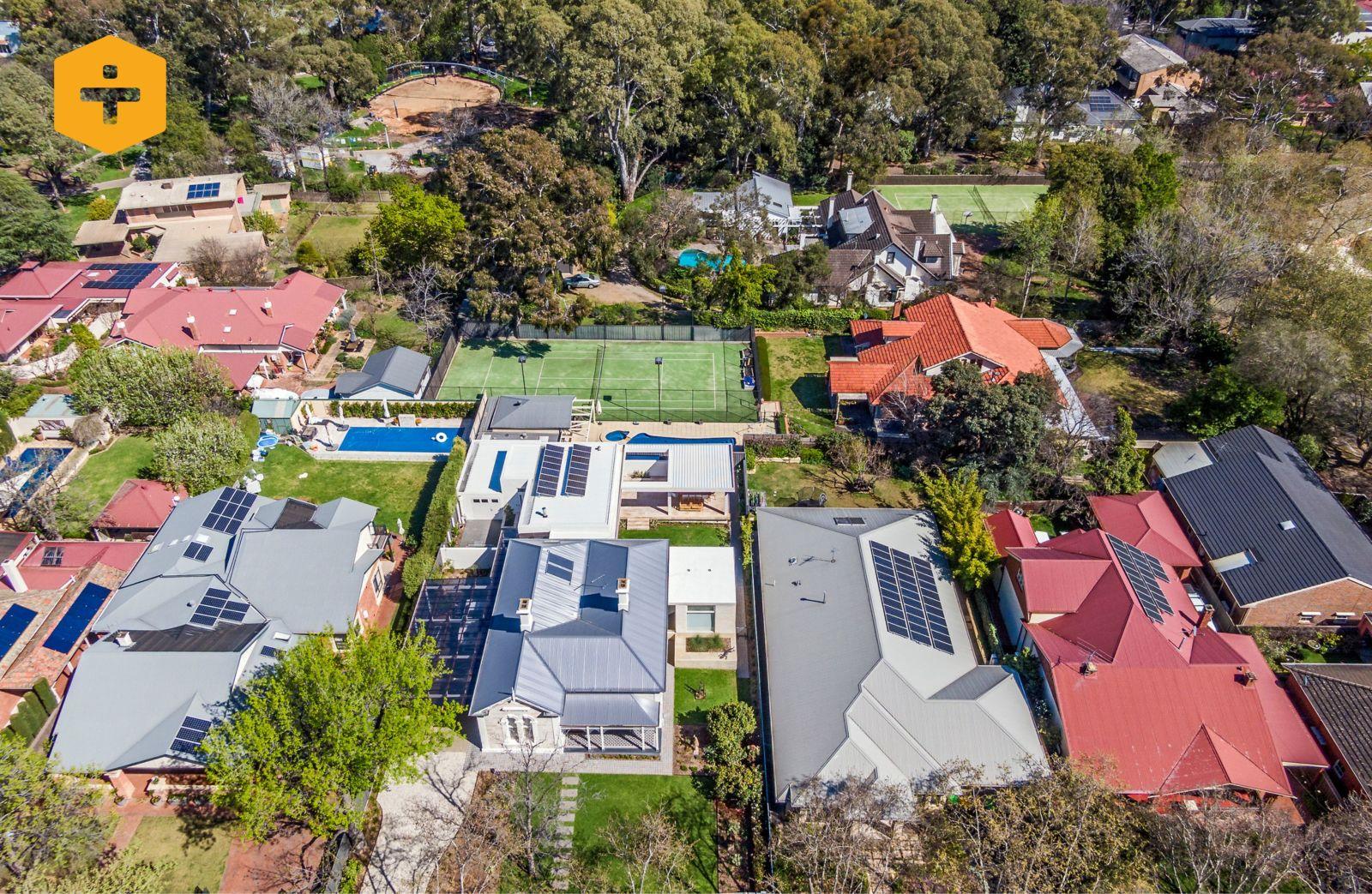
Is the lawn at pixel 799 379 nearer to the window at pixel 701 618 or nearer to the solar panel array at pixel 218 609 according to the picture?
the window at pixel 701 618

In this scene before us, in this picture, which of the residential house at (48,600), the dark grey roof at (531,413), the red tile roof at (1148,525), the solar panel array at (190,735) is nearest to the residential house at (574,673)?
the solar panel array at (190,735)

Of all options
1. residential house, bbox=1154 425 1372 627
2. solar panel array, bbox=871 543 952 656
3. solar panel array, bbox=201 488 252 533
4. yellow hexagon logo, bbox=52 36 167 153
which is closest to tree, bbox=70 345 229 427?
solar panel array, bbox=201 488 252 533

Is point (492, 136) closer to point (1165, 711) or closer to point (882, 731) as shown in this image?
point (882, 731)

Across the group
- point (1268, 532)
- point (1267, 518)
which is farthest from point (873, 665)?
point (1267, 518)

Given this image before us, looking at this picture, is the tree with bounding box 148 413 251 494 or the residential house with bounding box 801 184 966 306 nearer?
the tree with bounding box 148 413 251 494

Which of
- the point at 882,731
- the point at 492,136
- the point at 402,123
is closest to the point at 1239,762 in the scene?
the point at 882,731

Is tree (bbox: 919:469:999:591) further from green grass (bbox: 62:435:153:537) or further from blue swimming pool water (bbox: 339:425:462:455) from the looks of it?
green grass (bbox: 62:435:153:537)
